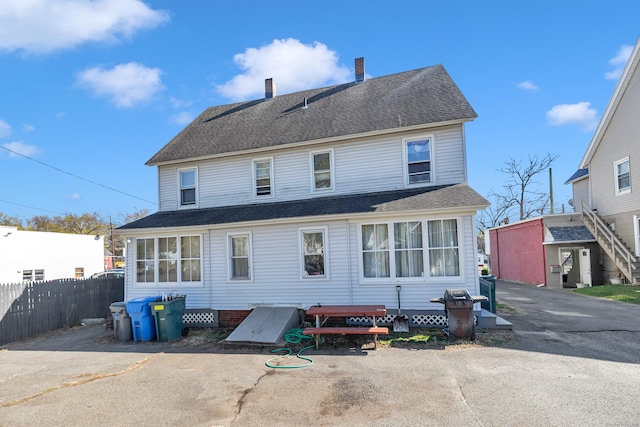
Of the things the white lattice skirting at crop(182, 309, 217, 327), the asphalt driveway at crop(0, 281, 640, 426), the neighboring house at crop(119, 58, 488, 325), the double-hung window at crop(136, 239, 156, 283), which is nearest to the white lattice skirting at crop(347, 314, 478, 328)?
the neighboring house at crop(119, 58, 488, 325)

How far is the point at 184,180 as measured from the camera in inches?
562

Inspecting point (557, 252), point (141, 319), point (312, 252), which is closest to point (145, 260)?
point (141, 319)

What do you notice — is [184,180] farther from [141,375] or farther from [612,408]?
[612,408]

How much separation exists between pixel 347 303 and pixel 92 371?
20.8 feet

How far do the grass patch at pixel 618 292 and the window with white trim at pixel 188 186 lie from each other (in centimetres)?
1700

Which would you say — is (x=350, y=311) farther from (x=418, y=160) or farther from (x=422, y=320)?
(x=418, y=160)

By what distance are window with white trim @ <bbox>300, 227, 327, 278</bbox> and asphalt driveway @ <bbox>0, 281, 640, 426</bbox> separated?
302cm

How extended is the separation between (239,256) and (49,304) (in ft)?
22.3

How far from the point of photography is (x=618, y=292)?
16.1 meters

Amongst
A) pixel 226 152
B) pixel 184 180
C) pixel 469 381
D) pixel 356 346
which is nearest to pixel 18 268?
pixel 184 180

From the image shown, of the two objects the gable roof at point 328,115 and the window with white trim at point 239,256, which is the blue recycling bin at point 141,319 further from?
the gable roof at point 328,115

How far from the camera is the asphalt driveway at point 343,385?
209 inches

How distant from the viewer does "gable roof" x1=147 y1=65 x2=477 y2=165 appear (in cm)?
1188

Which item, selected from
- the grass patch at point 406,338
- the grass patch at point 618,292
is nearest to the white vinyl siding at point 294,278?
the grass patch at point 406,338
